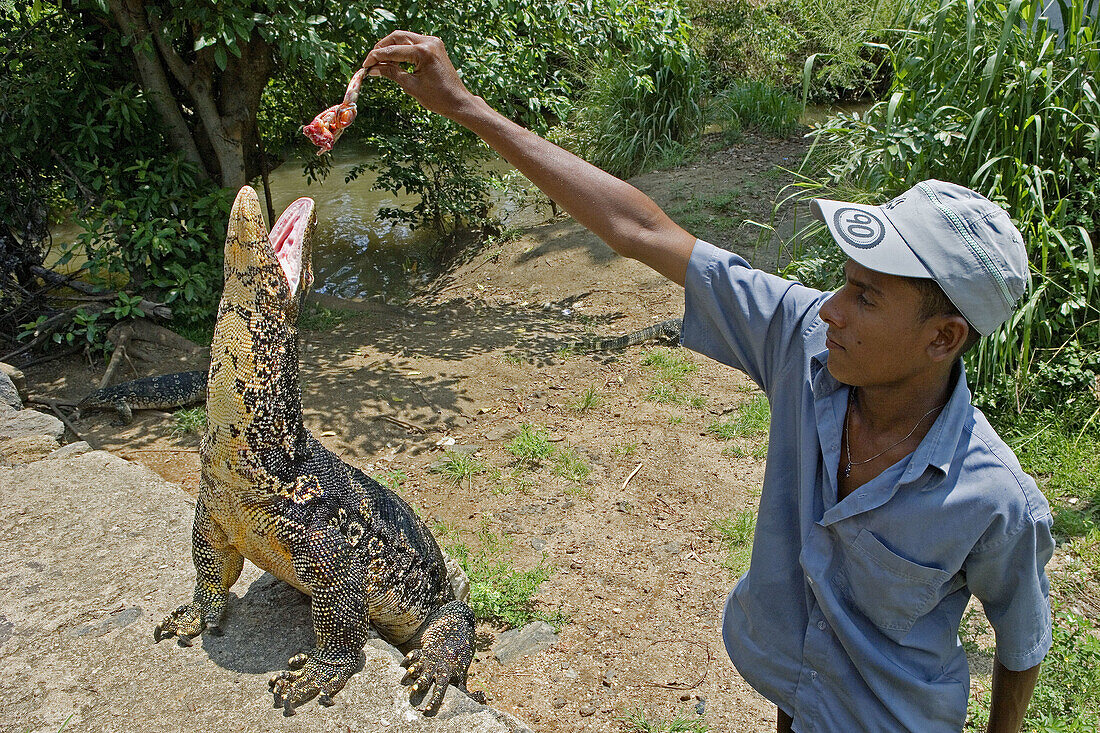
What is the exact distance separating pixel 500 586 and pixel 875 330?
2.68m

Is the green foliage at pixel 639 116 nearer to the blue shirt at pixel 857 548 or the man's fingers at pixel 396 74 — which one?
the man's fingers at pixel 396 74

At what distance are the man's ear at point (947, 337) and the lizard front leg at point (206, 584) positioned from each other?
7.16 feet

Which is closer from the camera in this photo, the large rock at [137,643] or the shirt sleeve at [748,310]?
the shirt sleeve at [748,310]

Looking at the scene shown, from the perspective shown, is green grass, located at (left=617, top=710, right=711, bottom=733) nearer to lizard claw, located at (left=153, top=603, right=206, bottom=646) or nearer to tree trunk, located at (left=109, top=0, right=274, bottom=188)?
lizard claw, located at (left=153, top=603, right=206, bottom=646)

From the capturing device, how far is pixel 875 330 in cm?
164

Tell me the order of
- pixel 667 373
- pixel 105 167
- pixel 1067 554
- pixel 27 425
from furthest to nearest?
pixel 105 167 < pixel 667 373 < pixel 27 425 < pixel 1067 554

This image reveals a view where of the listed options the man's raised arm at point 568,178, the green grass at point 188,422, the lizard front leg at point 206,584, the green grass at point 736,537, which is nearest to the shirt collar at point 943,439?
the man's raised arm at point 568,178

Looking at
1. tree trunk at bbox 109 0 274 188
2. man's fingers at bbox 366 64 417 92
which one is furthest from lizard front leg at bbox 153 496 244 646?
tree trunk at bbox 109 0 274 188

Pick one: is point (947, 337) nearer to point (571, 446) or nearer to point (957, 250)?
point (957, 250)

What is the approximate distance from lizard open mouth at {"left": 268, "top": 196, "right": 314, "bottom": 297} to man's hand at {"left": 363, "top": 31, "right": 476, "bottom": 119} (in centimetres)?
54

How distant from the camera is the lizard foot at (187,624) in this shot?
2633mm

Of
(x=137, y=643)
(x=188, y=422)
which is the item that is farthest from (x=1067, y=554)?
(x=188, y=422)

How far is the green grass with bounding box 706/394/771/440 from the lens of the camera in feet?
17.2

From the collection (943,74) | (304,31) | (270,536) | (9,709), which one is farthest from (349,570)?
(943,74)
